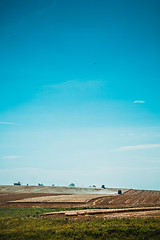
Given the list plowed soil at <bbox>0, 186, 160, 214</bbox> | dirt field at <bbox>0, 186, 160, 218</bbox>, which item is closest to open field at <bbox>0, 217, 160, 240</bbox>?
dirt field at <bbox>0, 186, 160, 218</bbox>

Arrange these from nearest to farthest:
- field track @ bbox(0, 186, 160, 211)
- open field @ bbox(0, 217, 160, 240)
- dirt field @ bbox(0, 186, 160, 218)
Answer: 1. open field @ bbox(0, 217, 160, 240)
2. dirt field @ bbox(0, 186, 160, 218)
3. field track @ bbox(0, 186, 160, 211)

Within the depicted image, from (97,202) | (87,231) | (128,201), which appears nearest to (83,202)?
(97,202)

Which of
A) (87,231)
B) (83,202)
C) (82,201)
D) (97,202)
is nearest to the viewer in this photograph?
(87,231)

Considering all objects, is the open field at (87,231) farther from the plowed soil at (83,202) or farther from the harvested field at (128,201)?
the harvested field at (128,201)

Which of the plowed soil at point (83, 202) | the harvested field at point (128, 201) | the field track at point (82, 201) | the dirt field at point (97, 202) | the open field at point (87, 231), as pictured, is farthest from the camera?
the field track at point (82, 201)

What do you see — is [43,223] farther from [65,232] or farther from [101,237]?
[101,237]

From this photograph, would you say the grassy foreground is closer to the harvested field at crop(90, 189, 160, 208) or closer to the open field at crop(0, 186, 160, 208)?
the open field at crop(0, 186, 160, 208)

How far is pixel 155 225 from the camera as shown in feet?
62.2

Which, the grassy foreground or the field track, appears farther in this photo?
the field track

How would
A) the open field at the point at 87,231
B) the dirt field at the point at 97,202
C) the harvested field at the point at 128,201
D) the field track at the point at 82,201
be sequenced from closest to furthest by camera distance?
1. the open field at the point at 87,231
2. the dirt field at the point at 97,202
3. the harvested field at the point at 128,201
4. the field track at the point at 82,201

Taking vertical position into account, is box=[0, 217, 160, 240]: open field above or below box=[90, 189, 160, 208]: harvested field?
above

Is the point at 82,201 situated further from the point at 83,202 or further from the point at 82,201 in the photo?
the point at 83,202

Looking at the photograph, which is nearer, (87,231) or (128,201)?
(87,231)

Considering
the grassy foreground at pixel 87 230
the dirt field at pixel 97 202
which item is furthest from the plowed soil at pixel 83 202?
the grassy foreground at pixel 87 230
